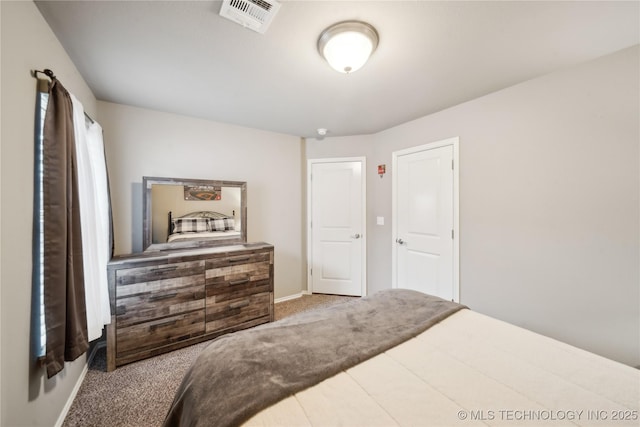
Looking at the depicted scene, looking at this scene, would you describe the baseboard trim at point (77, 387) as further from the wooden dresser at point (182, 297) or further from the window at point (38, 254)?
the window at point (38, 254)

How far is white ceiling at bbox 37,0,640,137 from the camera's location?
1.27 metres

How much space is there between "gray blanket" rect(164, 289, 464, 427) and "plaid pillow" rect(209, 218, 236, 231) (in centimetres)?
175

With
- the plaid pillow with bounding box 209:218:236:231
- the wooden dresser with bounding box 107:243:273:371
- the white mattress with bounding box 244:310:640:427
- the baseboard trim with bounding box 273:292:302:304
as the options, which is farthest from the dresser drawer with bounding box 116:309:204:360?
the white mattress with bounding box 244:310:640:427

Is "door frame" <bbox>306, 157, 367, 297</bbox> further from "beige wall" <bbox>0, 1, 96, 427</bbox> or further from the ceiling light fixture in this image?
"beige wall" <bbox>0, 1, 96, 427</bbox>

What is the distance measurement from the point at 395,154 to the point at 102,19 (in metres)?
2.87

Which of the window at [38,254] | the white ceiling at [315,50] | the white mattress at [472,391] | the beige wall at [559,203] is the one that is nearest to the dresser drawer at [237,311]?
the window at [38,254]

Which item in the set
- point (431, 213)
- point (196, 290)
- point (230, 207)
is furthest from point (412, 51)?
point (196, 290)

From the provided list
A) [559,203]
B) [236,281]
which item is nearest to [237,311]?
[236,281]

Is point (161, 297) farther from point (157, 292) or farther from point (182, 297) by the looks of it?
point (182, 297)

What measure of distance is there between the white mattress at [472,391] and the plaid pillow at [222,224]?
226 centimetres

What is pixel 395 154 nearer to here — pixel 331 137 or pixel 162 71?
pixel 331 137

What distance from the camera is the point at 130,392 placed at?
1703 millimetres

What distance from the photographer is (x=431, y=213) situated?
279cm

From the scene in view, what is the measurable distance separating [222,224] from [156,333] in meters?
1.20
